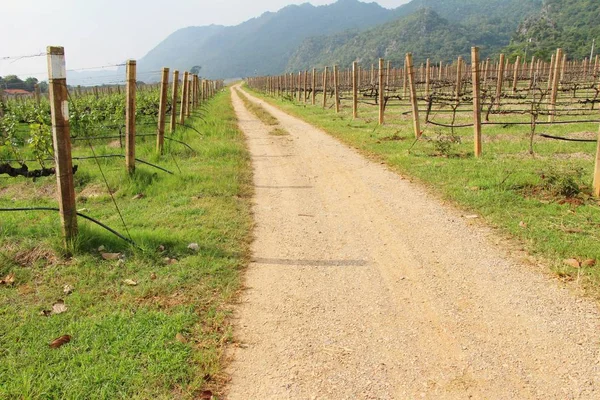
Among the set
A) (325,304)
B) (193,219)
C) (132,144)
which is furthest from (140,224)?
(325,304)

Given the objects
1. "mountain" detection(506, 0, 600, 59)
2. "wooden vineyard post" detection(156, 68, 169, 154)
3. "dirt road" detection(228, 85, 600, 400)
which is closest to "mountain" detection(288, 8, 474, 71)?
"mountain" detection(506, 0, 600, 59)

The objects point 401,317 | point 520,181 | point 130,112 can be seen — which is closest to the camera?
point 401,317

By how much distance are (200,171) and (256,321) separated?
17.6 ft

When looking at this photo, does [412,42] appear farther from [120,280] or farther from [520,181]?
[120,280]

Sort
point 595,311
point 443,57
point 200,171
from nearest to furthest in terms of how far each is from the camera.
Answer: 1. point 595,311
2. point 200,171
3. point 443,57

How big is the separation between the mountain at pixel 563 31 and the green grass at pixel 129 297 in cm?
5428

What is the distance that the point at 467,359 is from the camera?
9.95 feet

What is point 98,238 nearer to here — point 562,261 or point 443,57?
point 562,261

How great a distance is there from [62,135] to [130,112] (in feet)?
10.9

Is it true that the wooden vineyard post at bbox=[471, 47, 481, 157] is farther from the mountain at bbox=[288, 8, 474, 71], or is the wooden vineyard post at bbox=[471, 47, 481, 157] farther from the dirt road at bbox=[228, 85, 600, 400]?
the mountain at bbox=[288, 8, 474, 71]

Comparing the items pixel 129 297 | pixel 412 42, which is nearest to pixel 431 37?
pixel 412 42

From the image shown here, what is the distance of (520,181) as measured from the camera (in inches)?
270

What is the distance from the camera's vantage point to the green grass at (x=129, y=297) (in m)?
2.88

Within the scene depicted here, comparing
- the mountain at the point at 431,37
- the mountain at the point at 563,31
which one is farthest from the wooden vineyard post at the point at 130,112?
the mountain at the point at 431,37
